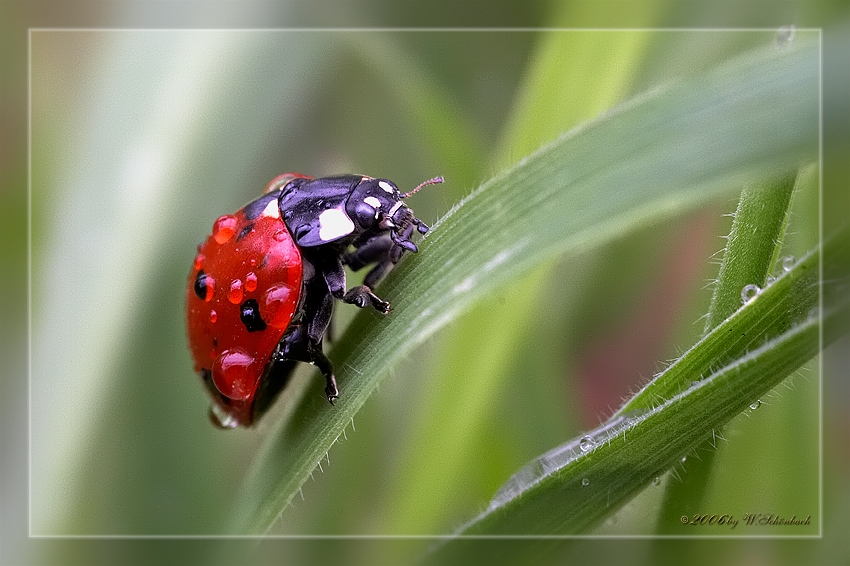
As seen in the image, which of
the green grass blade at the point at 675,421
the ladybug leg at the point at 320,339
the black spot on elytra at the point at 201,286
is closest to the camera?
the green grass blade at the point at 675,421

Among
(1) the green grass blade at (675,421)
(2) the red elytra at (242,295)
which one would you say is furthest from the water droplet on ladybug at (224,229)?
(1) the green grass blade at (675,421)

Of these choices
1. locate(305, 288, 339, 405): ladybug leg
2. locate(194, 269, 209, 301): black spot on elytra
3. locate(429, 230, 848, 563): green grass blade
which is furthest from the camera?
locate(194, 269, 209, 301): black spot on elytra

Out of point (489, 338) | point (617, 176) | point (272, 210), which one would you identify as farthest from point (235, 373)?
point (617, 176)

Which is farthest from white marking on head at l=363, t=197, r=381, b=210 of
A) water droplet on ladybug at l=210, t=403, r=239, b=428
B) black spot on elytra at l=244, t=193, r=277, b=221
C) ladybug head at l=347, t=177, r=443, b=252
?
water droplet on ladybug at l=210, t=403, r=239, b=428

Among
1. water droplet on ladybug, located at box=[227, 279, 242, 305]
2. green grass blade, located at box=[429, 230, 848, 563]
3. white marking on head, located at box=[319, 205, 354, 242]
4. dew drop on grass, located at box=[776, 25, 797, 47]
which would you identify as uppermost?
dew drop on grass, located at box=[776, 25, 797, 47]

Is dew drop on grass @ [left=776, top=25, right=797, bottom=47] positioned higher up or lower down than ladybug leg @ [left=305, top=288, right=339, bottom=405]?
higher up

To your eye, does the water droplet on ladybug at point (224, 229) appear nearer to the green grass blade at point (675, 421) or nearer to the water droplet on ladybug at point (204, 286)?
the water droplet on ladybug at point (204, 286)

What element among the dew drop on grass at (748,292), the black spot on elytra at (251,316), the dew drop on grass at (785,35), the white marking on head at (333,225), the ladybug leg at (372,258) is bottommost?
the dew drop on grass at (748,292)

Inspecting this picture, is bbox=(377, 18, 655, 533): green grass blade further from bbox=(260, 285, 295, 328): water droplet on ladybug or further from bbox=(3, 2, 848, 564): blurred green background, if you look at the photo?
bbox=(260, 285, 295, 328): water droplet on ladybug
